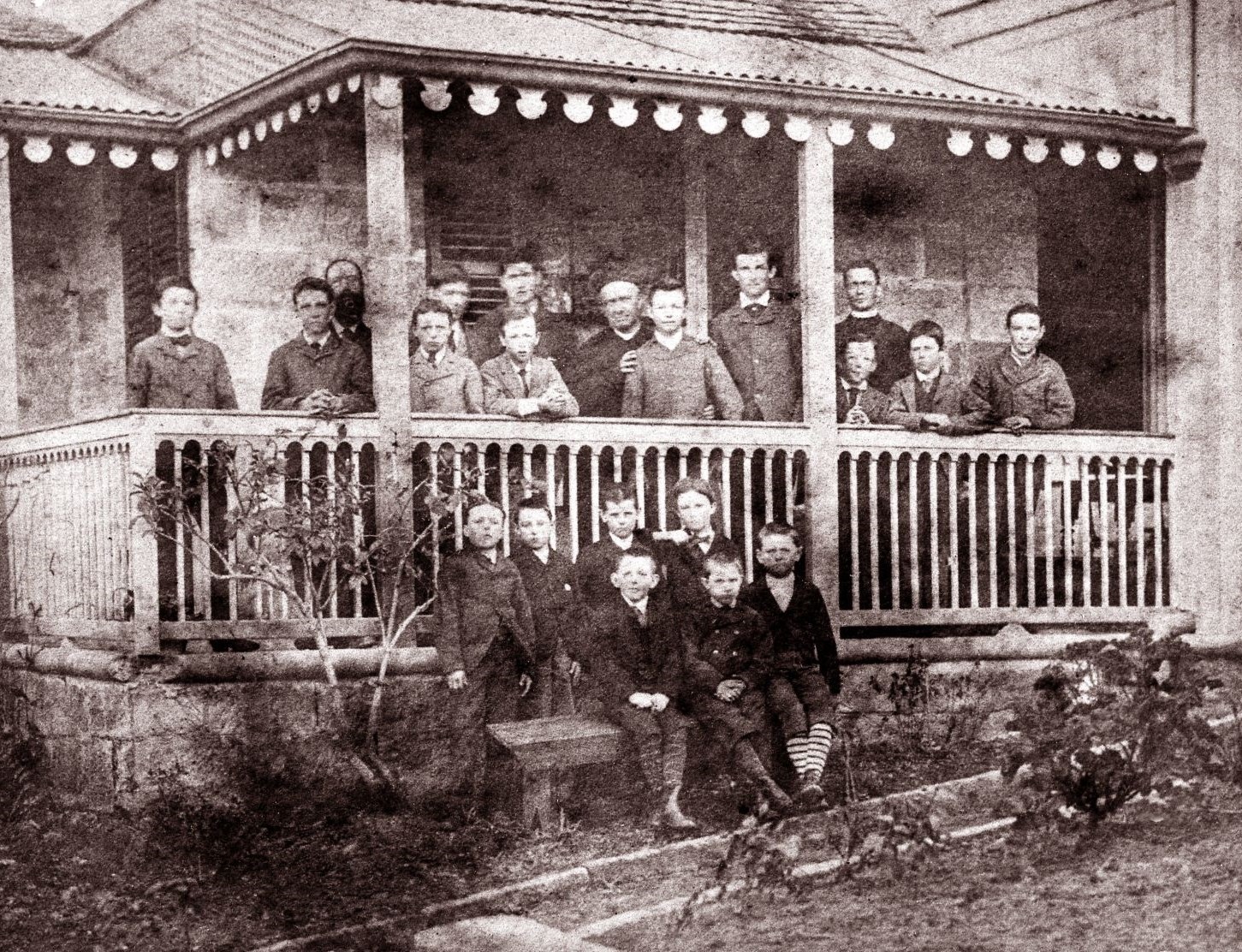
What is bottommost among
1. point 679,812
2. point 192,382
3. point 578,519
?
point 679,812

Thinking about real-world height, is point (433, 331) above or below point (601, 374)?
above

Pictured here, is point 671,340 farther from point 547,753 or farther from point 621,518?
point 547,753

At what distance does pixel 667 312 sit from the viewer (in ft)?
28.6

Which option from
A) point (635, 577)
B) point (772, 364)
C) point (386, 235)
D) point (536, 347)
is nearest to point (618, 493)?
point (635, 577)

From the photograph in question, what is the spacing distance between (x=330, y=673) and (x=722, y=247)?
13.3ft

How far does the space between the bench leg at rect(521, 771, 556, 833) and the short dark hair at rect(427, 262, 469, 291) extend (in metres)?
2.85

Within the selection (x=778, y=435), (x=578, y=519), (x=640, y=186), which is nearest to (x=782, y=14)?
(x=640, y=186)

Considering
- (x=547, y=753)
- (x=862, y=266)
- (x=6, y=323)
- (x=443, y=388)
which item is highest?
(x=862, y=266)

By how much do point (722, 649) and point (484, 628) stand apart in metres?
1.06

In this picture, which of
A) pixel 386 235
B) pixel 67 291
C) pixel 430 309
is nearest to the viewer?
pixel 386 235

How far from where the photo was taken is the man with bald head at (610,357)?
8.84 m

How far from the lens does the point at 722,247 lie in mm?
10484

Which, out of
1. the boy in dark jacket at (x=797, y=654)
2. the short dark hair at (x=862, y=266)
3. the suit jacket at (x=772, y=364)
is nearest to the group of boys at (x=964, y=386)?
the suit jacket at (x=772, y=364)

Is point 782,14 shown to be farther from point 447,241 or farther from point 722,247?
point 447,241
